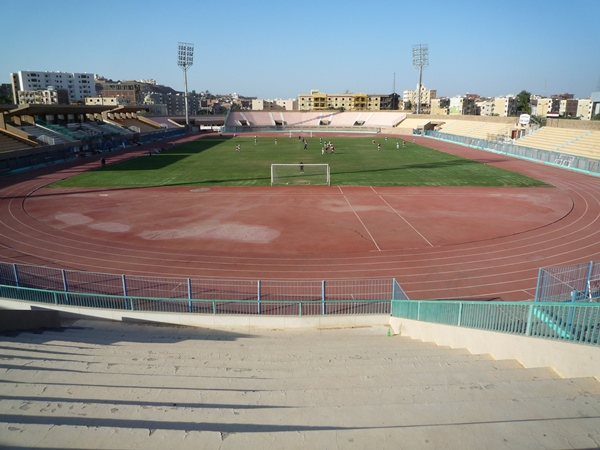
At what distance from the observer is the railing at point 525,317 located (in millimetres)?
6684

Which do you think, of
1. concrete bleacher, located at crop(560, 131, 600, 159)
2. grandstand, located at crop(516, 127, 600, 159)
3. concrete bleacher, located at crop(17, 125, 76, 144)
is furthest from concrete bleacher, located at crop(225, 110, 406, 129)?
concrete bleacher, located at crop(560, 131, 600, 159)

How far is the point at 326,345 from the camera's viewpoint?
10.8 metres

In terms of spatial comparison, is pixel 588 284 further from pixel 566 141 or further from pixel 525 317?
pixel 566 141

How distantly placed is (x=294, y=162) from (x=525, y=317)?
4143cm

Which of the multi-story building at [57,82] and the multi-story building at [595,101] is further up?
the multi-story building at [57,82]

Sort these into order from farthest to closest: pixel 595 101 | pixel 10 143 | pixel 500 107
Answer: pixel 500 107, pixel 595 101, pixel 10 143

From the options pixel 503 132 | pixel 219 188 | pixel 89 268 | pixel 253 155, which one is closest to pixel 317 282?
pixel 89 268

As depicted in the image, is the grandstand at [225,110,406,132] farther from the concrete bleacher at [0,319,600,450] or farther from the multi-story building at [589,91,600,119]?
the concrete bleacher at [0,319,600,450]

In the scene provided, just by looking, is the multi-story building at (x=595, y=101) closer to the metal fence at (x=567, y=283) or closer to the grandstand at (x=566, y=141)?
the grandstand at (x=566, y=141)

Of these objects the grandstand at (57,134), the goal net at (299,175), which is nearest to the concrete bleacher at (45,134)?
the grandstand at (57,134)

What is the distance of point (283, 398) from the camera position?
6586mm

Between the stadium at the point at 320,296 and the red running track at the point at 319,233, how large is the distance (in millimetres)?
138

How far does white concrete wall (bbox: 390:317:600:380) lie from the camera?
637cm

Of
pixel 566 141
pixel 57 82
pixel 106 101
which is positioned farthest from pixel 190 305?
pixel 57 82
